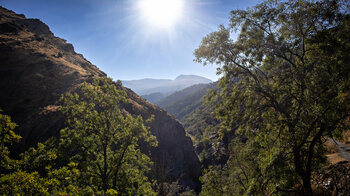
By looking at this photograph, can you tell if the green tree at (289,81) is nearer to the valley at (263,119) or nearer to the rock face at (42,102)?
the valley at (263,119)

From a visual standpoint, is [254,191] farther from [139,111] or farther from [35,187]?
[139,111]

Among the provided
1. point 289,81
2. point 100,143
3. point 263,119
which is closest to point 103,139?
point 100,143

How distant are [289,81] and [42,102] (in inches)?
2266

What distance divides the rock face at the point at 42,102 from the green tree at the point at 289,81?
1120cm

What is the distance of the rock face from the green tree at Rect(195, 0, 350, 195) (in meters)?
11.2

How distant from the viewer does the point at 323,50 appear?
7.48 meters

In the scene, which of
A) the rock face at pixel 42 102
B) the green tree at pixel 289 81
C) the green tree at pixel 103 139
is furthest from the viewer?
the rock face at pixel 42 102

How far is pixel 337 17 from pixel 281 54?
107 inches

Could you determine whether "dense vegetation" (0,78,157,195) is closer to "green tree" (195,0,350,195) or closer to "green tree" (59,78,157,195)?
"green tree" (59,78,157,195)

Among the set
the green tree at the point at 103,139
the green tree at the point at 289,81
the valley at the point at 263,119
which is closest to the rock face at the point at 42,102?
the green tree at the point at 103,139

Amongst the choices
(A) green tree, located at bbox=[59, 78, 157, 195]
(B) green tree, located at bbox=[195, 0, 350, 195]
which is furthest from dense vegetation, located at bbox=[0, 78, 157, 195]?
(B) green tree, located at bbox=[195, 0, 350, 195]

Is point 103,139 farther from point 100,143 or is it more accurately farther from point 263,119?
point 263,119

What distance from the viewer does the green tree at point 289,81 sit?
6.62m

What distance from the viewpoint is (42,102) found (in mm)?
44531
